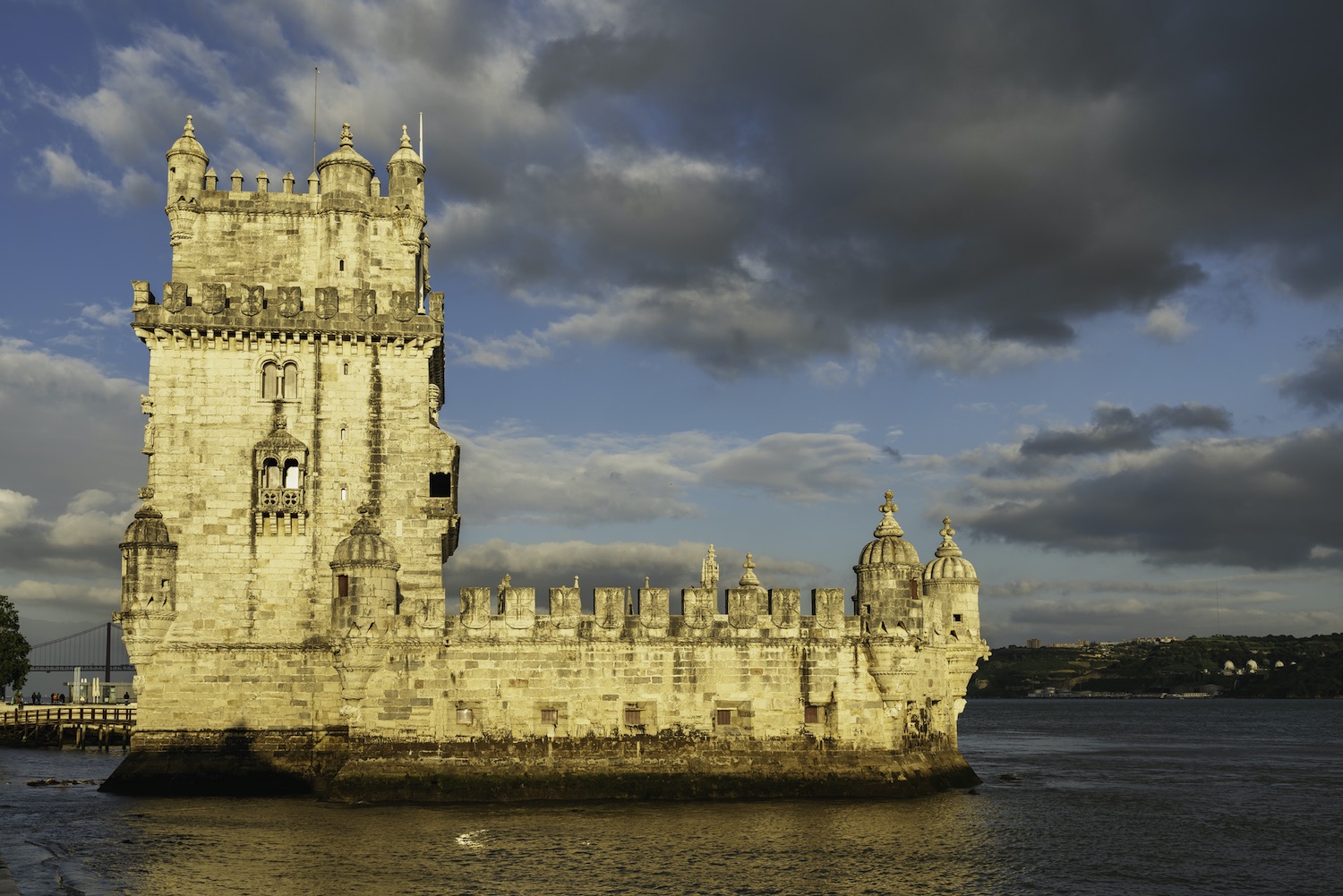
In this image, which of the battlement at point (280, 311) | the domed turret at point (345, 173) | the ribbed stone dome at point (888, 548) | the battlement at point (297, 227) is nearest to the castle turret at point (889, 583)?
the ribbed stone dome at point (888, 548)

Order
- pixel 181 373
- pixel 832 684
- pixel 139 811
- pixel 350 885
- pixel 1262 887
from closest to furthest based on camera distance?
pixel 350 885
pixel 1262 887
pixel 139 811
pixel 832 684
pixel 181 373

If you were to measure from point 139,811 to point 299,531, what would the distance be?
32.1 feet

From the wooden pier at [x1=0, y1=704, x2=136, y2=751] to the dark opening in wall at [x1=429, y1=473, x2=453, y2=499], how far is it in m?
42.0

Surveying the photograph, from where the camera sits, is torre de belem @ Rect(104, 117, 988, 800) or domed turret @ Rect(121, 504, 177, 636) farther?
domed turret @ Rect(121, 504, 177, 636)

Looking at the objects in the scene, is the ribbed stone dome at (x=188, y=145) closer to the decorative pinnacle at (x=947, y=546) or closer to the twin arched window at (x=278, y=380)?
the twin arched window at (x=278, y=380)

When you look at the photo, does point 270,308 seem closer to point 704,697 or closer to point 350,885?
point 704,697

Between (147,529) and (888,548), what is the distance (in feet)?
79.0

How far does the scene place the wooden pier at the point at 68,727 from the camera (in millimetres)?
75312

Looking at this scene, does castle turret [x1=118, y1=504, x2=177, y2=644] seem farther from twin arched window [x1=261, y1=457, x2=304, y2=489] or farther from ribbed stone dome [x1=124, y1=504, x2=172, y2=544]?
twin arched window [x1=261, y1=457, x2=304, y2=489]

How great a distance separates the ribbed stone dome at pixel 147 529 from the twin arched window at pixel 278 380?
5.26m

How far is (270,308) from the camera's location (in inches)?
1638

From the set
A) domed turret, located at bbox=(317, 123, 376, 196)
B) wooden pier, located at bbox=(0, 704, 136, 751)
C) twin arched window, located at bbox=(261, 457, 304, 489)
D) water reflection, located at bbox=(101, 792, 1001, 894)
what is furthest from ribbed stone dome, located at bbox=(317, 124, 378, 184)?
wooden pier, located at bbox=(0, 704, 136, 751)

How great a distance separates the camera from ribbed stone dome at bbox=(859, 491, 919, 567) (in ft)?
133

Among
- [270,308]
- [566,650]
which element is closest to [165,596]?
[270,308]
